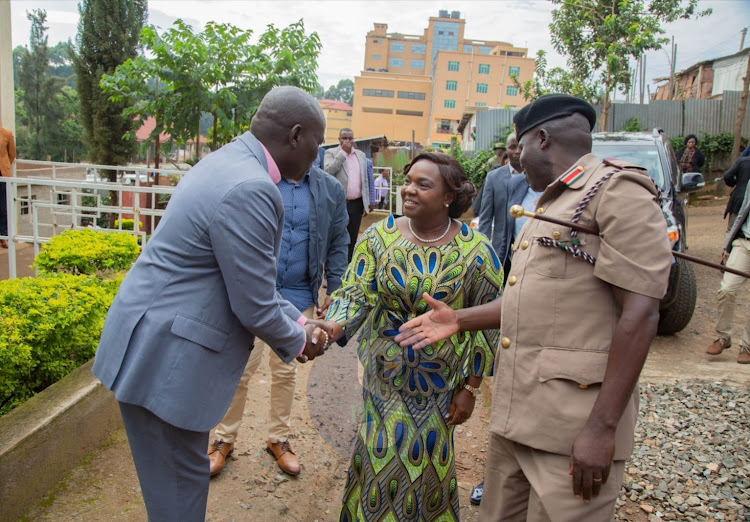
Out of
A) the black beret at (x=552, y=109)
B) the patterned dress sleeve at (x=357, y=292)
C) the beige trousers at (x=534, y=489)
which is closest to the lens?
the beige trousers at (x=534, y=489)

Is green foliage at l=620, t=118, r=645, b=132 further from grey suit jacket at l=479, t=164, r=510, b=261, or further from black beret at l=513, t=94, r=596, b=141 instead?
black beret at l=513, t=94, r=596, b=141

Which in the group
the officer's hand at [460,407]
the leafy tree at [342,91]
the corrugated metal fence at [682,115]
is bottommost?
the officer's hand at [460,407]

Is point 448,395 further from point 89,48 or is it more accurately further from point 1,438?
point 89,48

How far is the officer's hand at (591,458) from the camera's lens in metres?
1.72

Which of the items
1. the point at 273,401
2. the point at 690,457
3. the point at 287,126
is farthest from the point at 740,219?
the point at 287,126

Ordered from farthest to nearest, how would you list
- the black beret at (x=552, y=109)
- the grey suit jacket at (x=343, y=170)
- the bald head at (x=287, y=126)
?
the grey suit jacket at (x=343, y=170), the bald head at (x=287, y=126), the black beret at (x=552, y=109)

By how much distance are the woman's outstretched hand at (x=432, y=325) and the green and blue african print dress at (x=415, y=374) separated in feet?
0.76

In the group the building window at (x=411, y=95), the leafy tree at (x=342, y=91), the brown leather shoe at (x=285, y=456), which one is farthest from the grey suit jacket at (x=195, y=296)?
the leafy tree at (x=342, y=91)

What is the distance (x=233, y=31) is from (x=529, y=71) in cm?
6743

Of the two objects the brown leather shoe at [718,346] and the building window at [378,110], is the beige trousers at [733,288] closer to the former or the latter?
the brown leather shoe at [718,346]

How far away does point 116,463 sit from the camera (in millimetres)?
3320

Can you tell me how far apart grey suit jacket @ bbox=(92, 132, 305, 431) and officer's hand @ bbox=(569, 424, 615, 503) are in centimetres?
112

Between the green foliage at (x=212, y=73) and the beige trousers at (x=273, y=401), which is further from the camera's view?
the green foliage at (x=212, y=73)

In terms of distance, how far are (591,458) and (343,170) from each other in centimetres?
637
